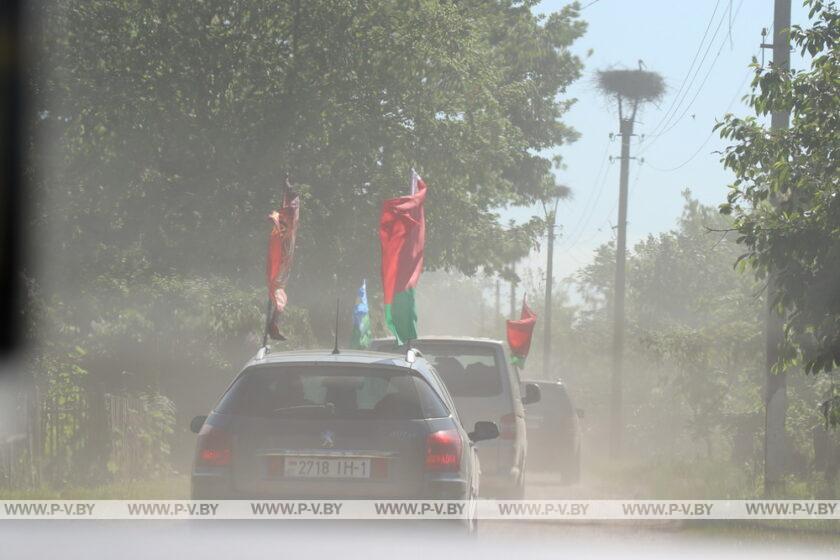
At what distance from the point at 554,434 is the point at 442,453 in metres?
14.0

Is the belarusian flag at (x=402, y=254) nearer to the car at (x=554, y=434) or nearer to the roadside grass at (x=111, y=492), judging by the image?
the roadside grass at (x=111, y=492)

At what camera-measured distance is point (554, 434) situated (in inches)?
882

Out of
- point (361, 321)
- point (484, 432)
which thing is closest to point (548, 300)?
point (361, 321)

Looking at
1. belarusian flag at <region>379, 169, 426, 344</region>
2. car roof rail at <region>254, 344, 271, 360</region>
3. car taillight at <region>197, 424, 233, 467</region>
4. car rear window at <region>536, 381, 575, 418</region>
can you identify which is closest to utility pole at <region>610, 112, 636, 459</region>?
car rear window at <region>536, 381, 575, 418</region>

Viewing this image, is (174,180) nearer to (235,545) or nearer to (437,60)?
(437,60)

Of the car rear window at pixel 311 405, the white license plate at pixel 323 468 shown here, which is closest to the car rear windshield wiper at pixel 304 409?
the car rear window at pixel 311 405

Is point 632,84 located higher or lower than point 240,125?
higher

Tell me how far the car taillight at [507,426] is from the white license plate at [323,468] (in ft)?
19.4

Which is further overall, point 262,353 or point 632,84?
point 632,84

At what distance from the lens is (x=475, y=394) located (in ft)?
47.7

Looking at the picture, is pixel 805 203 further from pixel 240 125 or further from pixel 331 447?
pixel 240 125

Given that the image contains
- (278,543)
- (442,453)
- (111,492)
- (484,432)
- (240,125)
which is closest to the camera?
(278,543)

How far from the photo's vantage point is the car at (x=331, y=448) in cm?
848

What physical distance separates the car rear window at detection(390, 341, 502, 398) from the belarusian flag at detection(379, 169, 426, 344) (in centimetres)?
306
